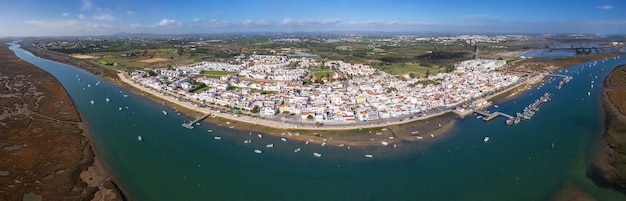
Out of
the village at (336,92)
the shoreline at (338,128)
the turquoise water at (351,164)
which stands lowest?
the turquoise water at (351,164)

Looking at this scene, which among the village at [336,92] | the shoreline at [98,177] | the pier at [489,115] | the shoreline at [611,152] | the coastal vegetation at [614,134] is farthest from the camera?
the village at [336,92]

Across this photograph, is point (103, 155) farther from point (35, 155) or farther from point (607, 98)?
point (607, 98)

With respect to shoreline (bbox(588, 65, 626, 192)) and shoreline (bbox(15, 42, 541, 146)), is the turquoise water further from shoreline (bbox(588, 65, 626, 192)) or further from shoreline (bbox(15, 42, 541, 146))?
shoreline (bbox(15, 42, 541, 146))

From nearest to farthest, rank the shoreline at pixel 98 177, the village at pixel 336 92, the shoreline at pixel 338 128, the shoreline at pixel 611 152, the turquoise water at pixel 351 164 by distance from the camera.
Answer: the shoreline at pixel 98 177 → the turquoise water at pixel 351 164 → the shoreline at pixel 611 152 → the shoreline at pixel 338 128 → the village at pixel 336 92

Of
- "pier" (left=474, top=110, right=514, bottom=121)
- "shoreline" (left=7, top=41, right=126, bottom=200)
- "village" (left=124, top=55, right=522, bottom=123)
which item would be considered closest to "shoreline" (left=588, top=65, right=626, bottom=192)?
"pier" (left=474, top=110, right=514, bottom=121)

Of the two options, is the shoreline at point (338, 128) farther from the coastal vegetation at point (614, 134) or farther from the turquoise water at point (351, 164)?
the coastal vegetation at point (614, 134)

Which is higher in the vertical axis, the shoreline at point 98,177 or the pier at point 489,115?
the pier at point 489,115

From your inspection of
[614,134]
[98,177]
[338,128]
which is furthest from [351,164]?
[614,134]

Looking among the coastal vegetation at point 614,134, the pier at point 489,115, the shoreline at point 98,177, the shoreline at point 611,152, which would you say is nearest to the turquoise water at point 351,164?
the shoreline at point 98,177
